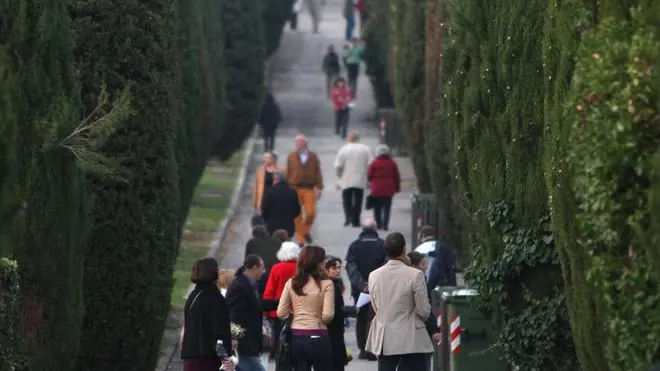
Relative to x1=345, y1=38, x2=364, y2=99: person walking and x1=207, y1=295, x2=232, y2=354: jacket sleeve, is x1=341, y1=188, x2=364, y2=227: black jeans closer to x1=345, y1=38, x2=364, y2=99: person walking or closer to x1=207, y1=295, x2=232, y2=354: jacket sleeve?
x1=207, y1=295, x2=232, y2=354: jacket sleeve

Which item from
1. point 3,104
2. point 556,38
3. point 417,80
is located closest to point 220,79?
point 417,80

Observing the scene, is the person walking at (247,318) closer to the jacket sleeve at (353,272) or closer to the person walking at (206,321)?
the person walking at (206,321)

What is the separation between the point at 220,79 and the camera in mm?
33875

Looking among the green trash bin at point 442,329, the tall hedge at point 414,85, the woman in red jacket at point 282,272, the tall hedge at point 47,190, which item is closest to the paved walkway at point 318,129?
the tall hedge at point 414,85

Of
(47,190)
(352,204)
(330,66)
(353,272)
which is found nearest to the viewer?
(47,190)

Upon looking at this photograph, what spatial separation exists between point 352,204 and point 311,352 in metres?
15.7

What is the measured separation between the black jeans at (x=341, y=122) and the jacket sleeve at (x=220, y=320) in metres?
29.7

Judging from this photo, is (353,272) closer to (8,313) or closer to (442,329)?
(442,329)

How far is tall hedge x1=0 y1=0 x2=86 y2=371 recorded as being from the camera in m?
13.3

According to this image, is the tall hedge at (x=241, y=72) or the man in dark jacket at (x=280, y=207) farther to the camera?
the tall hedge at (x=241, y=72)

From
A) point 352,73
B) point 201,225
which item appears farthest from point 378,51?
point 201,225

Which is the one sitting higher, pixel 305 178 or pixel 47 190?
pixel 47 190

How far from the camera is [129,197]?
57.0 feet

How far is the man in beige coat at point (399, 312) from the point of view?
14.5m
